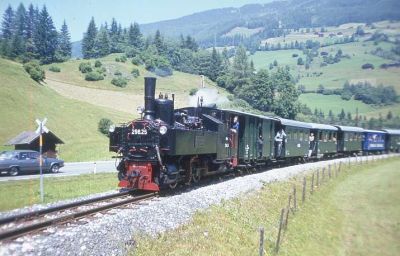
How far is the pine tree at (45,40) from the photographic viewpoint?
4238 inches

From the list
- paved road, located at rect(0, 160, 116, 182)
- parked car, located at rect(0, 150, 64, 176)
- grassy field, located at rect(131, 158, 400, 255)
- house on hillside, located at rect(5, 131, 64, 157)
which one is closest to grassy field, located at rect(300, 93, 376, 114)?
grassy field, located at rect(131, 158, 400, 255)

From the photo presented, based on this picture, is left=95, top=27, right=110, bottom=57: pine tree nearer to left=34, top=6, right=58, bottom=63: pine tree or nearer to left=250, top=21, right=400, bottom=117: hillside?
left=34, top=6, right=58, bottom=63: pine tree

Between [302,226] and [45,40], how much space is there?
103m

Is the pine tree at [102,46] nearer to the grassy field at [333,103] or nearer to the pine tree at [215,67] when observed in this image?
→ the pine tree at [215,67]

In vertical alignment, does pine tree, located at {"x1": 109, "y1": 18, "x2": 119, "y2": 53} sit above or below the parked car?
above

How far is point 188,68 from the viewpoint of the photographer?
150 metres

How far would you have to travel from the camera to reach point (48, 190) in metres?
20.7

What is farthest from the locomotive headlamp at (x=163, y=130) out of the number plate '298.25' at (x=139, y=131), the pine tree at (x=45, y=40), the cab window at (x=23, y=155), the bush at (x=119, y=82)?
the pine tree at (x=45, y=40)

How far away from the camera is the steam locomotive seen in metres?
16.9

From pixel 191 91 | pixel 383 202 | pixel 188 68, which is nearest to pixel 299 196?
pixel 383 202

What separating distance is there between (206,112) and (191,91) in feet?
283

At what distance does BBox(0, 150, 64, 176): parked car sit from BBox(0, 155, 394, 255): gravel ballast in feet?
53.4

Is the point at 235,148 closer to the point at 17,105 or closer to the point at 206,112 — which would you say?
the point at 206,112

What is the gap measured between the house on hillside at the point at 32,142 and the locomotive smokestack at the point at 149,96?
67.7ft
